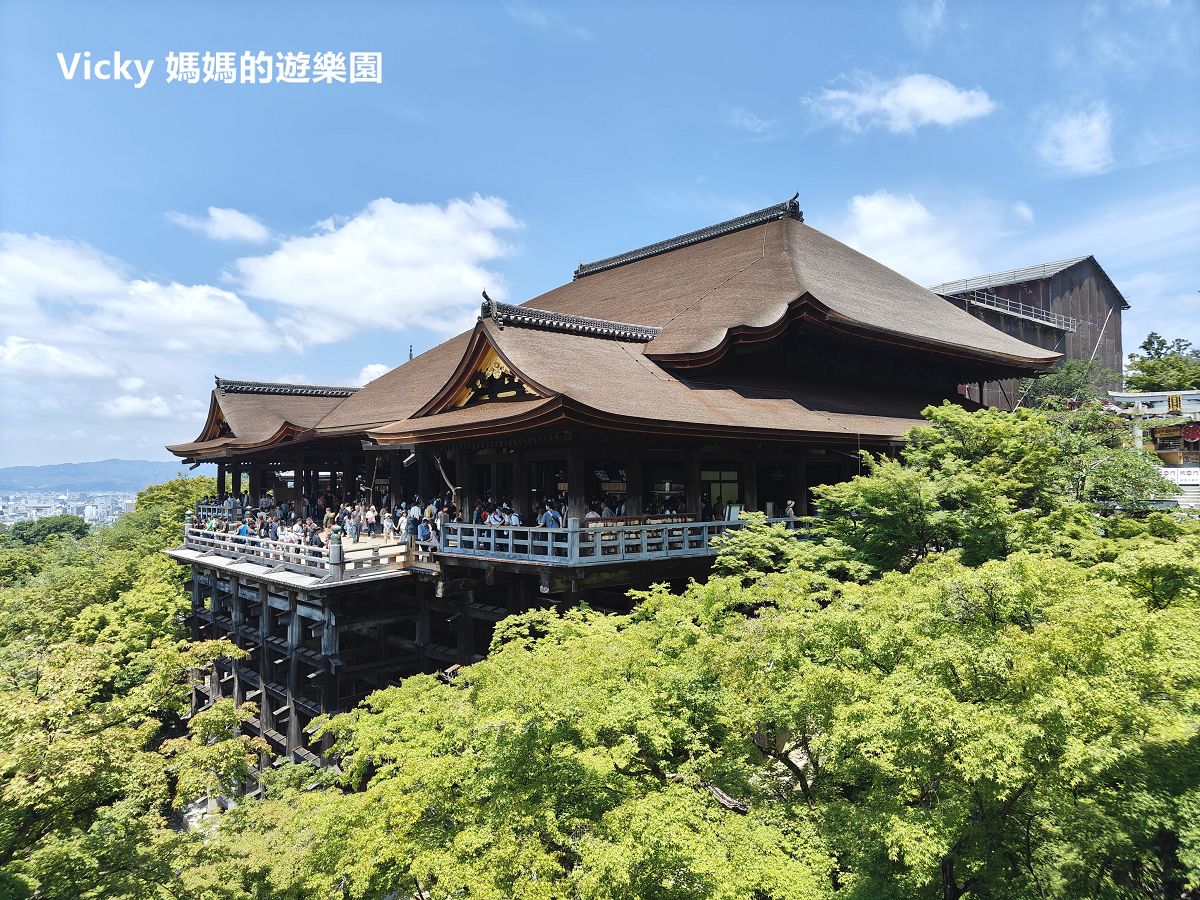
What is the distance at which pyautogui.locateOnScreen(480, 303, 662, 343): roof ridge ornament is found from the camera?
53.5ft

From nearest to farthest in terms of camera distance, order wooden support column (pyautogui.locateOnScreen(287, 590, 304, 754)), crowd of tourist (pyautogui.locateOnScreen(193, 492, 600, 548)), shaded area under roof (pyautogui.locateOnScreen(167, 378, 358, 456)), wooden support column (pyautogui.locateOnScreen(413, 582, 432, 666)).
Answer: crowd of tourist (pyautogui.locateOnScreen(193, 492, 600, 548)) → wooden support column (pyautogui.locateOnScreen(413, 582, 432, 666)) → wooden support column (pyautogui.locateOnScreen(287, 590, 304, 754)) → shaded area under roof (pyautogui.locateOnScreen(167, 378, 358, 456))

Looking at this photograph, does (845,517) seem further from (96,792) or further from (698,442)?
(96,792)

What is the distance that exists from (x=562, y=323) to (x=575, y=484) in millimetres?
5768

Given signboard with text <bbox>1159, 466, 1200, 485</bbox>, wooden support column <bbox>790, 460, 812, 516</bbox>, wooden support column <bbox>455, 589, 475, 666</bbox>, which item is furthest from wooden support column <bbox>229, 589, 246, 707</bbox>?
signboard with text <bbox>1159, 466, 1200, 485</bbox>

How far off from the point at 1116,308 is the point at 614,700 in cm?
5692

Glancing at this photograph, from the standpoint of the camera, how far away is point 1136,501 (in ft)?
52.7

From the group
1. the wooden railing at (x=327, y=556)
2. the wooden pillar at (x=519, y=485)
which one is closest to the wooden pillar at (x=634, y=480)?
the wooden pillar at (x=519, y=485)

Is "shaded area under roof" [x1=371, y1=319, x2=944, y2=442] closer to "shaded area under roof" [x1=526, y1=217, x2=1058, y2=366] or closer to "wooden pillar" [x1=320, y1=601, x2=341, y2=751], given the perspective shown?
"shaded area under roof" [x1=526, y1=217, x2=1058, y2=366]

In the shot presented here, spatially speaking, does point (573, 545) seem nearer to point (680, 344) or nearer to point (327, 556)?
point (327, 556)

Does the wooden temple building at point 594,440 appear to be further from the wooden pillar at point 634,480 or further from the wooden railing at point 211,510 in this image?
the wooden railing at point 211,510

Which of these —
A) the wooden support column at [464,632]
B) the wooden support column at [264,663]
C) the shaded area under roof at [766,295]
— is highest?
the shaded area under roof at [766,295]

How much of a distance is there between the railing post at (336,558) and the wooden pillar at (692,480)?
8245 millimetres

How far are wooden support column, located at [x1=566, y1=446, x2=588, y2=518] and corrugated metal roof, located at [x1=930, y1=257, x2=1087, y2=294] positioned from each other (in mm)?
A: 40639

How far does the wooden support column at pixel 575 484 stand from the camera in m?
13.8
